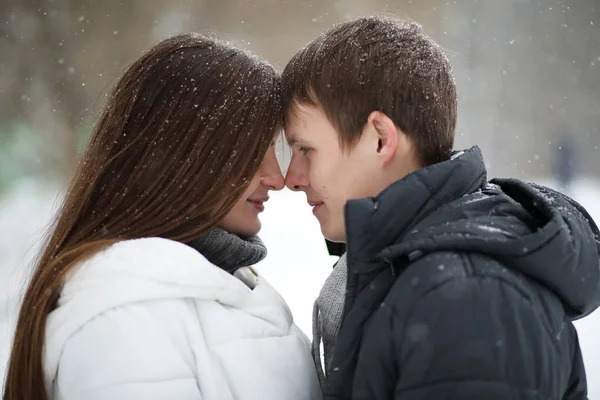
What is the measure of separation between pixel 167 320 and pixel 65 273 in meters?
0.20

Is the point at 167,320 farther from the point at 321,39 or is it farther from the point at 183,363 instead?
the point at 321,39

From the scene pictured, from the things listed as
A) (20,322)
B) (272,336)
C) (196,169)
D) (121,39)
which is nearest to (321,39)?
(196,169)

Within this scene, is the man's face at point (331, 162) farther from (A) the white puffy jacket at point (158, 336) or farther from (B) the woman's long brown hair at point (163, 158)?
(A) the white puffy jacket at point (158, 336)

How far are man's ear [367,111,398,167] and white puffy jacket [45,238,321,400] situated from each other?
338 mm

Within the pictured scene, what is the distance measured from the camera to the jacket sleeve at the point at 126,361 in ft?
3.28

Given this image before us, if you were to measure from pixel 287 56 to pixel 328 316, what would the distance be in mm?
2570

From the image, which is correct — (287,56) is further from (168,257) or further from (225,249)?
(168,257)

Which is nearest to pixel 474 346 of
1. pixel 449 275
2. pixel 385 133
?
pixel 449 275

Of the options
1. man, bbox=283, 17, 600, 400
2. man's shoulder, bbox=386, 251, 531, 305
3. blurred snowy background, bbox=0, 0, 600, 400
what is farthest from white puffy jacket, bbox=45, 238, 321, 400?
blurred snowy background, bbox=0, 0, 600, 400

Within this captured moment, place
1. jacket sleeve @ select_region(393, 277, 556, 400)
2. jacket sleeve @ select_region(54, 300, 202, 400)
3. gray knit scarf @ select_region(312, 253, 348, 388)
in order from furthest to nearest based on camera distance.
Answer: gray knit scarf @ select_region(312, 253, 348, 388) < jacket sleeve @ select_region(54, 300, 202, 400) < jacket sleeve @ select_region(393, 277, 556, 400)

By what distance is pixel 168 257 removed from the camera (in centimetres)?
108

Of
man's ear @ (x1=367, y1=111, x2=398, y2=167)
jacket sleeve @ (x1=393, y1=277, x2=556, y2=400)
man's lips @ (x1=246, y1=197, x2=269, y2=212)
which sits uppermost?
man's ear @ (x1=367, y1=111, x2=398, y2=167)

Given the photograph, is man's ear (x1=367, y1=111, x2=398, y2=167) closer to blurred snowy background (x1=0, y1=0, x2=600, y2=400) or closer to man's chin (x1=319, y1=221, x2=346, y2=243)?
man's chin (x1=319, y1=221, x2=346, y2=243)

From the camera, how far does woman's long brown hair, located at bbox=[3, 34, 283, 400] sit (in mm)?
1170
